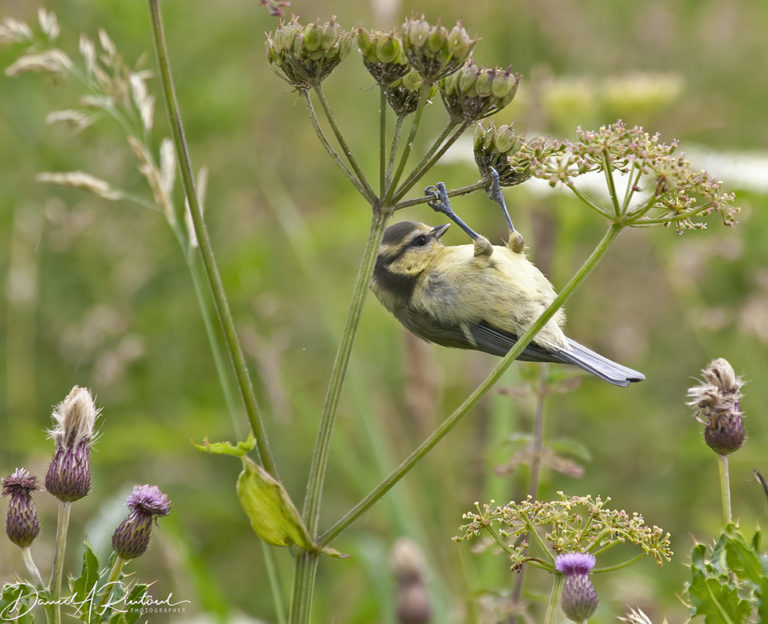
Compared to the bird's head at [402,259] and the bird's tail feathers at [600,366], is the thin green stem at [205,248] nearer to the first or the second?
the bird's tail feathers at [600,366]

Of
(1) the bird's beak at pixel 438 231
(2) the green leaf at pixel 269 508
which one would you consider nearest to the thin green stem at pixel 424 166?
(2) the green leaf at pixel 269 508

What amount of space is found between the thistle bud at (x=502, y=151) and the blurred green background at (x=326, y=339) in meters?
2.03

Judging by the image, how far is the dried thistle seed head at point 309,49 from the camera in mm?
2619

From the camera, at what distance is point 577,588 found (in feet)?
7.64

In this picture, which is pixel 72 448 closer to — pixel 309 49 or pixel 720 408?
pixel 309 49

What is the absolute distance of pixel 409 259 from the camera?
3.80m

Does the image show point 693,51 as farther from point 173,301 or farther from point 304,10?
point 173,301

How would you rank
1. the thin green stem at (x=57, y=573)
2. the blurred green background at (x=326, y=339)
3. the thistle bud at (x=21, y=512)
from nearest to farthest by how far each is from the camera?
1. the thin green stem at (x=57, y=573)
2. the thistle bud at (x=21, y=512)
3. the blurred green background at (x=326, y=339)

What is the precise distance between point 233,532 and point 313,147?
4.65 m

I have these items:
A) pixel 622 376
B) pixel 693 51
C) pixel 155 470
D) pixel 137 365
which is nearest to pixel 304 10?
pixel 693 51

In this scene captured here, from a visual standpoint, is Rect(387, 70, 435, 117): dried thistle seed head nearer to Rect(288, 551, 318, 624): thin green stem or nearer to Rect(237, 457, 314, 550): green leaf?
Rect(237, 457, 314, 550): green leaf

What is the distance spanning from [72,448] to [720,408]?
167cm

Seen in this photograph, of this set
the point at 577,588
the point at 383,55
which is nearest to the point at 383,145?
the point at 383,55

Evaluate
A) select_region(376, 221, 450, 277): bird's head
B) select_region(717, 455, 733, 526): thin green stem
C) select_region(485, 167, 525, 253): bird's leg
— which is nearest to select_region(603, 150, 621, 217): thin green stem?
select_region(485, 167, 525, 253): bird's leg
